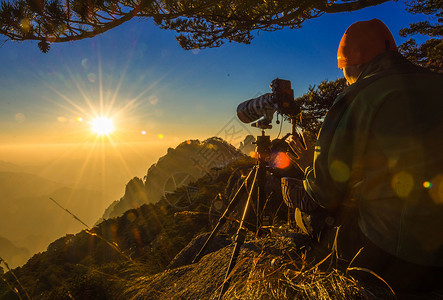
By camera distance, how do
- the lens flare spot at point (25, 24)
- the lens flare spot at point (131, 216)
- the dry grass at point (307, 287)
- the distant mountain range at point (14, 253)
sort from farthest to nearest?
the distant mountain range at point (14, 253) < the lens flare spot at point (131, 216) < the lens flare spot at point (25, 24) < the dry grass at point (307, 287)

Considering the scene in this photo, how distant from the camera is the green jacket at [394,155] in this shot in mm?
949

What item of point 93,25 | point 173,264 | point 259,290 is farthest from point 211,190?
point 259,290

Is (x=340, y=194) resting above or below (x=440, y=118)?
below

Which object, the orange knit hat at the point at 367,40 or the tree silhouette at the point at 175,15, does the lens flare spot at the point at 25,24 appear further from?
the orange knit hat at the point at 367,40

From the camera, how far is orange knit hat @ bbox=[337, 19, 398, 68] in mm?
1391

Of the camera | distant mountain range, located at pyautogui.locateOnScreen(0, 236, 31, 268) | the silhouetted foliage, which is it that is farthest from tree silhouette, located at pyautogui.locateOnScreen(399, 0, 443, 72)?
distant mountain range, located at pyautogui.locateOnScreen(0, 236, 31, 268)

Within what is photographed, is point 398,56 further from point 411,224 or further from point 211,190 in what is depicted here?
point 211,190

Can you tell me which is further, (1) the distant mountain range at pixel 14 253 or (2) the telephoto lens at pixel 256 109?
(1) the distant mountain range at pixel 14 253

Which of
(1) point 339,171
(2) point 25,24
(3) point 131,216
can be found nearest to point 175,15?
(2) point 25,24

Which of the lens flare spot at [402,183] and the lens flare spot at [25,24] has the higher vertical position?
the lens flare spot at [25,24]

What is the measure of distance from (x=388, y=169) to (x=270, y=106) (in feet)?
6.51

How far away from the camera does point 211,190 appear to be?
10.4 m

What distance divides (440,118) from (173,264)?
3.64 m

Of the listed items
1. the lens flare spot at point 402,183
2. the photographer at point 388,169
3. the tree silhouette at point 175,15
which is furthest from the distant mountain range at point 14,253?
the lens flare spot at point 402,183
